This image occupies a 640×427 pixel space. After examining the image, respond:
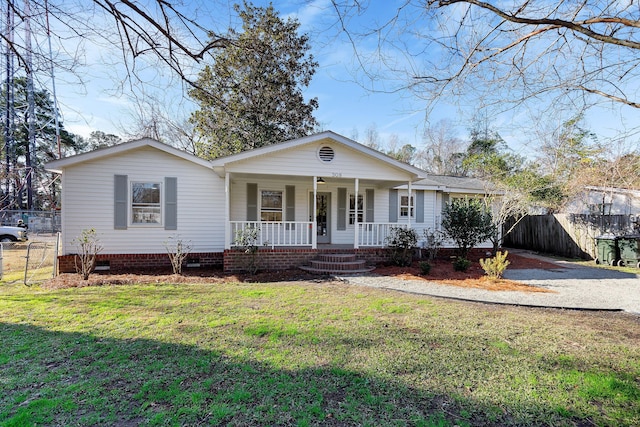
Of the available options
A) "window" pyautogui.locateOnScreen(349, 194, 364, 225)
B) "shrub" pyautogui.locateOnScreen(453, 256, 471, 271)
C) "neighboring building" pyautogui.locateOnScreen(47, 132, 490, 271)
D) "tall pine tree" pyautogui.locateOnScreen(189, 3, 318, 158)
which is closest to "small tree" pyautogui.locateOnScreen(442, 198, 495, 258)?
"shrub" pyautogui.locateOnScreen(453, 256, 471, 271)

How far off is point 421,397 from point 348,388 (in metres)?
0.64

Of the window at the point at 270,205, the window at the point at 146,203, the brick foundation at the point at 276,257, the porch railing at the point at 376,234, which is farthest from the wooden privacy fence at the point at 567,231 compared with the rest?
the window at the point at 146,203

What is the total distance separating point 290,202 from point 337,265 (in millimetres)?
3496

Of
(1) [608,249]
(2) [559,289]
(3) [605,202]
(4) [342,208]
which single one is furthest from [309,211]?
(3) [605,202]

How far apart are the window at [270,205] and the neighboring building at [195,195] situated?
17 centimetres

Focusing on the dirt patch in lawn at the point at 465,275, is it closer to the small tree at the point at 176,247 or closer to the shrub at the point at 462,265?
the shrub at the point at 462,265

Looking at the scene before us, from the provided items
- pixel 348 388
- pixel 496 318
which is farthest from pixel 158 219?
pixel 496 318

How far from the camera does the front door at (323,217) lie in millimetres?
12078

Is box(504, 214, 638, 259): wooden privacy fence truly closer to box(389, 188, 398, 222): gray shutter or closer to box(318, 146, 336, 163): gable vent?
box(389, 188, 398, 222): gray shutter

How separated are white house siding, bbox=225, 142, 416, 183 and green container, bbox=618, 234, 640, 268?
8.25 m

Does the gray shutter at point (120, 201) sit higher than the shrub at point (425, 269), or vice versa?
the gray shutter at point (120, 201)

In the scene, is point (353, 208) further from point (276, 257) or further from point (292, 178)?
point (276, 257)

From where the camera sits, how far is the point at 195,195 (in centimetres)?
984

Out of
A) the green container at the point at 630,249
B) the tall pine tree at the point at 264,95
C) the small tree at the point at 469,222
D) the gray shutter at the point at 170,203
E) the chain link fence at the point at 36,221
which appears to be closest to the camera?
the gray shutter at the point at 170,203
